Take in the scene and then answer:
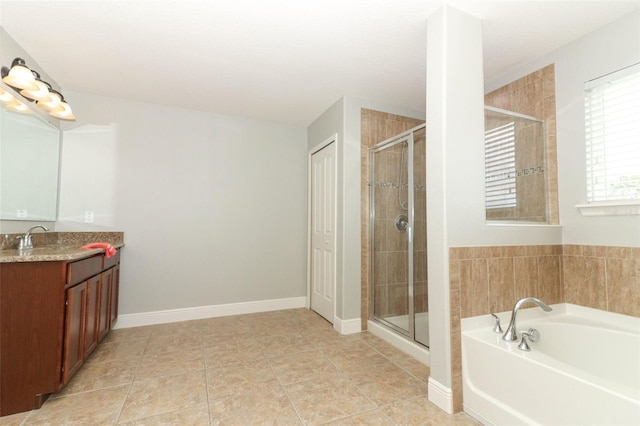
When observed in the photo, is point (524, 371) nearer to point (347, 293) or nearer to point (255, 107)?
point (347, 293)

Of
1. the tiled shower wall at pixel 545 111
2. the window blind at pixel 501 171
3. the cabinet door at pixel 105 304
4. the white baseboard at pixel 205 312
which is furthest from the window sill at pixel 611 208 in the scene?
the cabinet door at pixel 105 304

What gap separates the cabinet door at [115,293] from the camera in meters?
2.71

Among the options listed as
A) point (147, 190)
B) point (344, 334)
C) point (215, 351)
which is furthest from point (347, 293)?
point (147, 190)

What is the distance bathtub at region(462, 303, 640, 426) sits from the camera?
1192 millimetres

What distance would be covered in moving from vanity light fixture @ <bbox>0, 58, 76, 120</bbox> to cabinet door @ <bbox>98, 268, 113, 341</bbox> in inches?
53.6

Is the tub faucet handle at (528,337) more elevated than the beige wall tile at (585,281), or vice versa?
the beige wall tile at (585,281)

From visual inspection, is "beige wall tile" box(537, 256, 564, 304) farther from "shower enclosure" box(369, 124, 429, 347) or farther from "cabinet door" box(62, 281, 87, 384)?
"cabinet door" box(62, 281, 87, 384)

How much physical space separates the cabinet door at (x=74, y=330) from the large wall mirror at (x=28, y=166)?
0.82 m

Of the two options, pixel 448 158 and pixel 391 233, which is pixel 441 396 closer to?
pixel 448 158

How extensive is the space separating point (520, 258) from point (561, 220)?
0.60m

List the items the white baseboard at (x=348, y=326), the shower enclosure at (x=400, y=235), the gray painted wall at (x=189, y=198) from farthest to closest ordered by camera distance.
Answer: the gray painted wall at (x=189, y=198) → the white baseboard at (x=348, y=326) → the shower enclosure at (x=400, y=235)

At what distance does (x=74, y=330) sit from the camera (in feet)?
6.13

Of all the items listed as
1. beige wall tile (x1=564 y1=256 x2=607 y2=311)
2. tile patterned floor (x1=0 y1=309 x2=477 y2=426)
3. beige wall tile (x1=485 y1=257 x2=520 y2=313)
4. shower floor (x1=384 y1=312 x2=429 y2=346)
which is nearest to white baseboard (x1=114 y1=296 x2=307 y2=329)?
tile patterned floor (x1=0 y1=309 x2=477 y2=426)

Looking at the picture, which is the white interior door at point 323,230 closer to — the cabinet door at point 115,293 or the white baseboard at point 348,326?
the white baseboard at point 348,326
